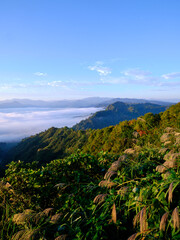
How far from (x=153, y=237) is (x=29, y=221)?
5.03 feet

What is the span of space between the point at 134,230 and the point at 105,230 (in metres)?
0.34

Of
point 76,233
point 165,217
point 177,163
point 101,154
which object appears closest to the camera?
point 165,217

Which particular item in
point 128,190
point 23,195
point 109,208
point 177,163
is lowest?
point 23,195

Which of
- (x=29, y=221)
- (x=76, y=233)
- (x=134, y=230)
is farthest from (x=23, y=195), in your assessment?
(x=134, y=230)

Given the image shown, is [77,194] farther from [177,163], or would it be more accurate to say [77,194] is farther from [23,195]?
[177,163]

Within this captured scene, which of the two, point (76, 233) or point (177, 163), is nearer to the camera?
point (76, 233)

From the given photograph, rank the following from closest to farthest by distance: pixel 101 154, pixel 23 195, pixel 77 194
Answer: pixel 77 194, pixel 23 195, pixel 101 154

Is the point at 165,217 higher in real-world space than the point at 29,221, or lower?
higher

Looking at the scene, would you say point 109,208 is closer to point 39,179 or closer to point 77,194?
point 77,194

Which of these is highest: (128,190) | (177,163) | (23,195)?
(177,163)

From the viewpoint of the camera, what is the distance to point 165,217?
4.58ft

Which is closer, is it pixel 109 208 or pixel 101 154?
pixel 109 208

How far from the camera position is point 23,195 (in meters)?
2.89

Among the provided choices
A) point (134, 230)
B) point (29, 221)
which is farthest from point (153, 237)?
point (29, 221)
